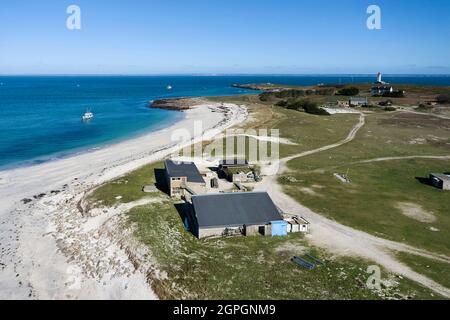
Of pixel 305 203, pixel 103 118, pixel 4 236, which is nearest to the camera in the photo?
pixel 4 236

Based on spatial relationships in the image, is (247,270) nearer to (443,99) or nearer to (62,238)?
(62,238)

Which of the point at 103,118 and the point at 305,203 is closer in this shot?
the point at 305,203

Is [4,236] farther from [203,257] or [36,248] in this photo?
[203,257]

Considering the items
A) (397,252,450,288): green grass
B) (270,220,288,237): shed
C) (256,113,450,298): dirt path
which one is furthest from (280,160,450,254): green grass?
(270,220,288,237): shed

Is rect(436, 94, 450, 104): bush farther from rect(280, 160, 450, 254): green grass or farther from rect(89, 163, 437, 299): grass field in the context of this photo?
rect(89, 163, 437, 299): grass field

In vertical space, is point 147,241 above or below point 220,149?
below

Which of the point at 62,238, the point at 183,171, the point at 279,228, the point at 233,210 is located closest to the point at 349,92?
the point at 183,171

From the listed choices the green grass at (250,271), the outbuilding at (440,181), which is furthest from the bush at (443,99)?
the green grass at (250,271)
